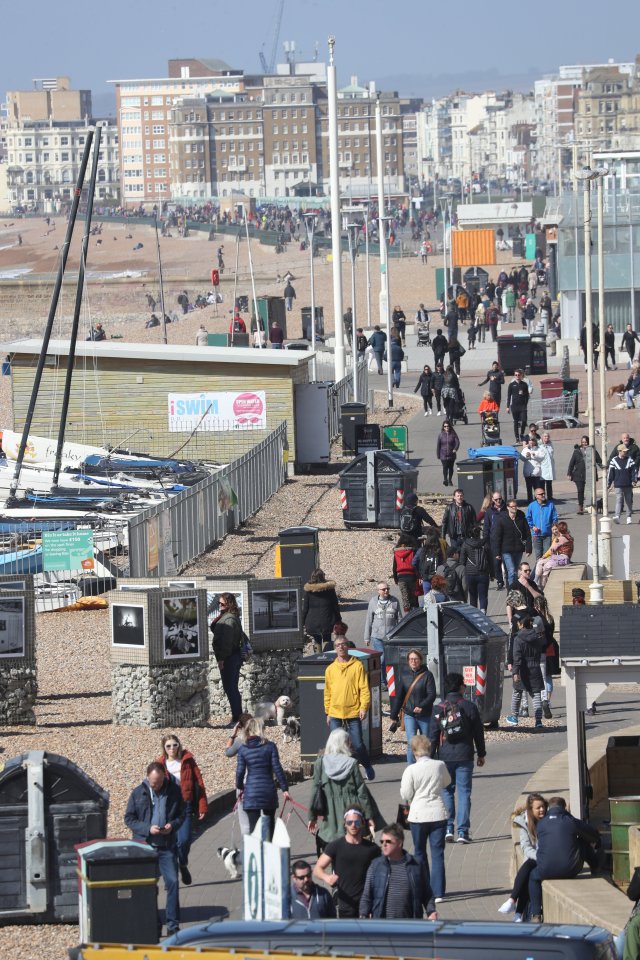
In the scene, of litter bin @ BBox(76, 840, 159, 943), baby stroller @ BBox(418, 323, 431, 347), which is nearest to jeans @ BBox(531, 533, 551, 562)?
litter bin @ BBox(76, 840, 159, 943)

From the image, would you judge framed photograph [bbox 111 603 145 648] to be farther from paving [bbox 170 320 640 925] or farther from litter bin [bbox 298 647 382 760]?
paving [bbox 170 320 640 925]

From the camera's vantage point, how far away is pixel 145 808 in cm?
1155

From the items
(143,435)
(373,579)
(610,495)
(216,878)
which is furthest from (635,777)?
(143,435)

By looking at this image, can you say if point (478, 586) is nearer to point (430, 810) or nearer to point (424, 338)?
point (430, 810)

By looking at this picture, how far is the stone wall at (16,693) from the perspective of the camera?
17422 mm

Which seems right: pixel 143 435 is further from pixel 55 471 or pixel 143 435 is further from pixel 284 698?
pixel 284 698

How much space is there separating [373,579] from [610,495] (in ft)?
22.9

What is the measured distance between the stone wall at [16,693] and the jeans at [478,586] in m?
5.93

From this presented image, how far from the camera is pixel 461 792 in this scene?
42.9 ft

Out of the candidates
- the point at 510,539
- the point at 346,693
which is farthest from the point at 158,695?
the point at 510,539

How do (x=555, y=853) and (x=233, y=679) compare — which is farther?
(x=233, y=679)

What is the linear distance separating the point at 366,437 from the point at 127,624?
2031 cm

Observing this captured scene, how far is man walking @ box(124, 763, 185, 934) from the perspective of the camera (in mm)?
11422

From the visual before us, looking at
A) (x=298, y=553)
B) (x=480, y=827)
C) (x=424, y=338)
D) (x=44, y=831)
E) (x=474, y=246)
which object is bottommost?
(x=480, y=827)
